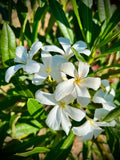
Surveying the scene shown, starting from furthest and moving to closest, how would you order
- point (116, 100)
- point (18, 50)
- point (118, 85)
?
point (118, 85)
point (116, 100)
point (18, 50)

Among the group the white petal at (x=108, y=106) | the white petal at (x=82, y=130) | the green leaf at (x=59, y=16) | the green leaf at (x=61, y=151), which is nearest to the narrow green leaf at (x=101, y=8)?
the green leaf at (x=59, y=16)

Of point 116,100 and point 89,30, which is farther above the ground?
point 89,30

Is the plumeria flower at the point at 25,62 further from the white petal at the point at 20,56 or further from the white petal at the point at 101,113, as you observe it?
the white petal at the point at 101,113

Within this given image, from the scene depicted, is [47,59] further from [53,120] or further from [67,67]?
[53,120]

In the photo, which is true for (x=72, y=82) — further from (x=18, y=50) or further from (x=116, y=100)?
(x=116, y=100)

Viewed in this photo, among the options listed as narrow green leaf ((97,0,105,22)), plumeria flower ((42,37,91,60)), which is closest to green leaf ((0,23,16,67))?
plumeria flower ((42,37,91,60))

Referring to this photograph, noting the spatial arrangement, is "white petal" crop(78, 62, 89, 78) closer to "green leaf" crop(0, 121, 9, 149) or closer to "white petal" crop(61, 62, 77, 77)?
"white petal" crop(61, 62, 77, 77)

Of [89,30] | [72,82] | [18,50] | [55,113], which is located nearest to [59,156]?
[55,113]

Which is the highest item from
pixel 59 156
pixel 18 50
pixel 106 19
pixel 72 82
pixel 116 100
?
pixel 106 19
